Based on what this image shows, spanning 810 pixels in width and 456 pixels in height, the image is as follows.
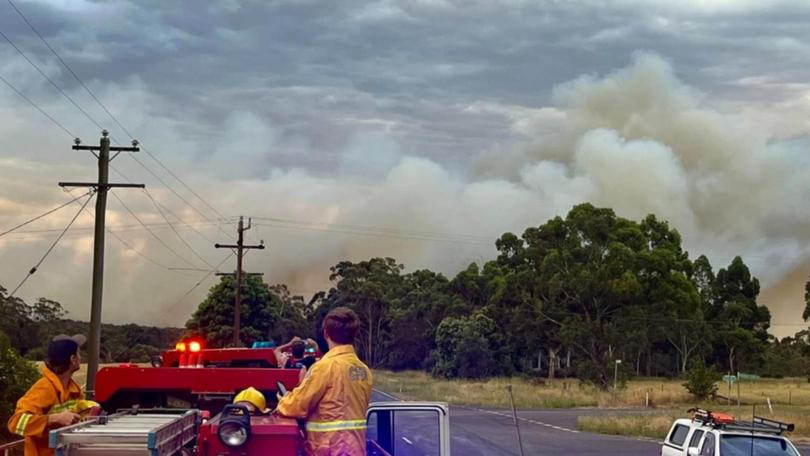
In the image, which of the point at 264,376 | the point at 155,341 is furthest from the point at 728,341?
the point at 264,376

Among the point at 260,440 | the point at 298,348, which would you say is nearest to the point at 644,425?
the point at 298,348

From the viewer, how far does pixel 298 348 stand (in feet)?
32.4

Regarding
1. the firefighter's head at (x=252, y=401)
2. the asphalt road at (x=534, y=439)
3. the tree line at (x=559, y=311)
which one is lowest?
the asphalt road at (x=534, y=439)

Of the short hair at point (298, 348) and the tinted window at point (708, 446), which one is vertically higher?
the short hair at point (298, 348)

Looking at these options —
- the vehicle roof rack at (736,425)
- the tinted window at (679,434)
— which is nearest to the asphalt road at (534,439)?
the tinted window at (679,434)

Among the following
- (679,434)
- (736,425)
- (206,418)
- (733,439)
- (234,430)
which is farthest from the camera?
(679,434)

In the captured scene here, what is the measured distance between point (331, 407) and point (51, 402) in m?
1.61

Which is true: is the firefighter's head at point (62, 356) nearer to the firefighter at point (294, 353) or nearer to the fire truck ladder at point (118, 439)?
the fire truck ladder at point (118, 439)

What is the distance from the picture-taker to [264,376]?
852 centimetres

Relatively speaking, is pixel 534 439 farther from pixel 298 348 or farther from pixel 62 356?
pixel 62 356

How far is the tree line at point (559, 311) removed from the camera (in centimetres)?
8000

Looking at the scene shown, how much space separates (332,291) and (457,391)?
38064 millimetres

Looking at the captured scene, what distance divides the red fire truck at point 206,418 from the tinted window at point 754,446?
11262 mm

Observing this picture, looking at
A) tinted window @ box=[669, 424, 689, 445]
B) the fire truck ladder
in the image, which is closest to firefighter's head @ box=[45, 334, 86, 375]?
the fire truck ladder
